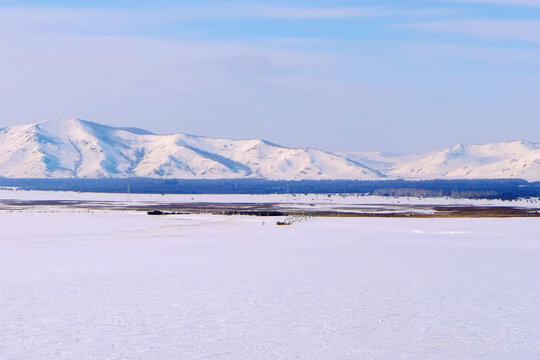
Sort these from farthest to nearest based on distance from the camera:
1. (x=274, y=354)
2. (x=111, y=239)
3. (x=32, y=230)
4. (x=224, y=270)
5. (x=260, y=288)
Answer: (x=32, y=230) → (x=111, y=239) → (x=224, y=270) → (x=260, y=288) → (x=274, y=354)

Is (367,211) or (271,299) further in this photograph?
(367,211)

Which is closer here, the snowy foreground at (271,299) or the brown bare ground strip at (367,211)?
the snowy foreground at (271,299)

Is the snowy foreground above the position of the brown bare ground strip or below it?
below

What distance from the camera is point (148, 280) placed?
20594 millimetres

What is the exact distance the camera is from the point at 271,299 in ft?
57.0

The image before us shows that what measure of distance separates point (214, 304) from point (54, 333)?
12.9ft

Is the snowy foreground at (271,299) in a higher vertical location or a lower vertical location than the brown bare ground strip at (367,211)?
lower

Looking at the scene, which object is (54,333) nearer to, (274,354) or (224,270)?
(274,354)

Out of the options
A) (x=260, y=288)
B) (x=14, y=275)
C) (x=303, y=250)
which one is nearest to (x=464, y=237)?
(x=303, y=250)

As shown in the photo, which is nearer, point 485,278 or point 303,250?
point 485,278

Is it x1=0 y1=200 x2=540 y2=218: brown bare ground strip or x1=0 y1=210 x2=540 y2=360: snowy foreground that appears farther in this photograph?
x1=0 y1=200 x2=540 y2=218: brown bare ground strip

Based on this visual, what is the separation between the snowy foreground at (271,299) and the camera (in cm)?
1284

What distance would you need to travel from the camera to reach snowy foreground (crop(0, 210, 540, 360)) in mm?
12836

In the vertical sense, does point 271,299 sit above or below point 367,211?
below
